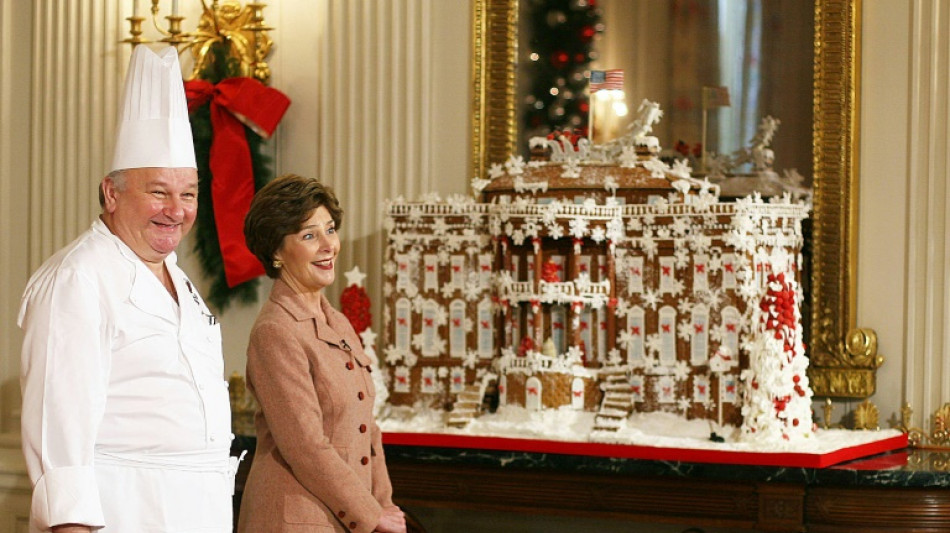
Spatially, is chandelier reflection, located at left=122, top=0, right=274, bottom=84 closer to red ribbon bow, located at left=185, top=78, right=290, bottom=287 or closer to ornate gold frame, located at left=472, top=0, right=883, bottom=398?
red ribbon bow, located at left=185, top=78, right=290, bottom=287

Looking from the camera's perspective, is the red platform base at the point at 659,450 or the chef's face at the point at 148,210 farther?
the red platform base at the point at 659,450

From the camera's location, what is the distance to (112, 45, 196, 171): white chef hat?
2.88 metres

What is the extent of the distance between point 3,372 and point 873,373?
13.0 ft

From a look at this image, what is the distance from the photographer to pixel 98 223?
2.85 m

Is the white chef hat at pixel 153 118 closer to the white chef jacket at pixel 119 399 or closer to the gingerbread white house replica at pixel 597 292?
the white chef jacket at pixel 119 399

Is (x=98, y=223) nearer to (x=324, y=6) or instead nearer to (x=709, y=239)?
(x=709, y=239)

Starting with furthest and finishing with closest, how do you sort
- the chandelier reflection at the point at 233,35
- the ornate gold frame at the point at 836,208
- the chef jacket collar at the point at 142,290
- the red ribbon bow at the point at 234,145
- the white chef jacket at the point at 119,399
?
the chandelier reflection at the point at 233,35 < the red ribbon bow at the point at 234,145 < the ornate gold frame at the point at 836,208 < the chef jacket collar at the point at 142,290 < the white chef jacket at the point at 119,399

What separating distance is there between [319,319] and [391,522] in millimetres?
547

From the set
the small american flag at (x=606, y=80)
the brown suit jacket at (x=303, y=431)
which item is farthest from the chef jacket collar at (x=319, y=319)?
the small american flag at (x=606, y=80)

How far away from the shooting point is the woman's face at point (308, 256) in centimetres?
337

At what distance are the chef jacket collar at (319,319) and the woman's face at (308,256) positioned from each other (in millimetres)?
31

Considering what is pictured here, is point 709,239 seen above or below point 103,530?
above

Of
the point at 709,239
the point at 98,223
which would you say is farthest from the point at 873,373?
the point at 98,223

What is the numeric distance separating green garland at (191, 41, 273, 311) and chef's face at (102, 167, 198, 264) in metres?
2.88
